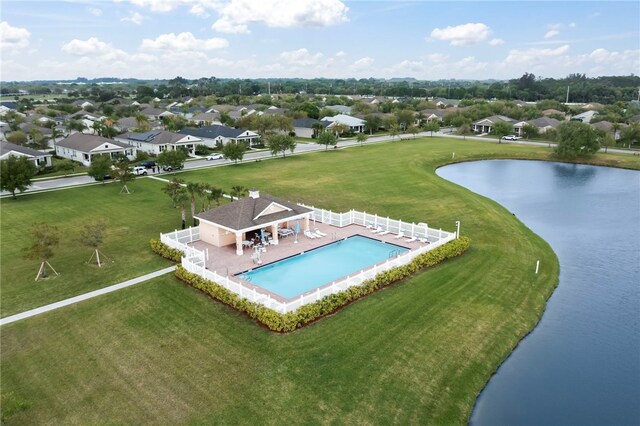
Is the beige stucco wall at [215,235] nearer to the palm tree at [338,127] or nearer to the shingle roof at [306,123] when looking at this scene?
the palm tree at [338,127]

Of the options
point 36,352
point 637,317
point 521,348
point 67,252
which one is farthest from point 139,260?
point 637,317

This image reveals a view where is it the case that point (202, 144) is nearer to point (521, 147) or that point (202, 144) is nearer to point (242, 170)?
point (242, 170)

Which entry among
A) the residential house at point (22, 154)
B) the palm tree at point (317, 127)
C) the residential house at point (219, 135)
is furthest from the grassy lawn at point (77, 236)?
the palm tree at point (317, 127)

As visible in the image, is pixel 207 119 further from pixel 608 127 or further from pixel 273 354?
pixel 273 354

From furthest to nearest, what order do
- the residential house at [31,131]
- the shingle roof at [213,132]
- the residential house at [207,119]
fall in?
the residential house at [207,119]
the shingle roof at [213,132]
the residential house at [31,131]

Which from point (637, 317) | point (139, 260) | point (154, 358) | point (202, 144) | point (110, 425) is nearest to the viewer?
point (110, 425)
